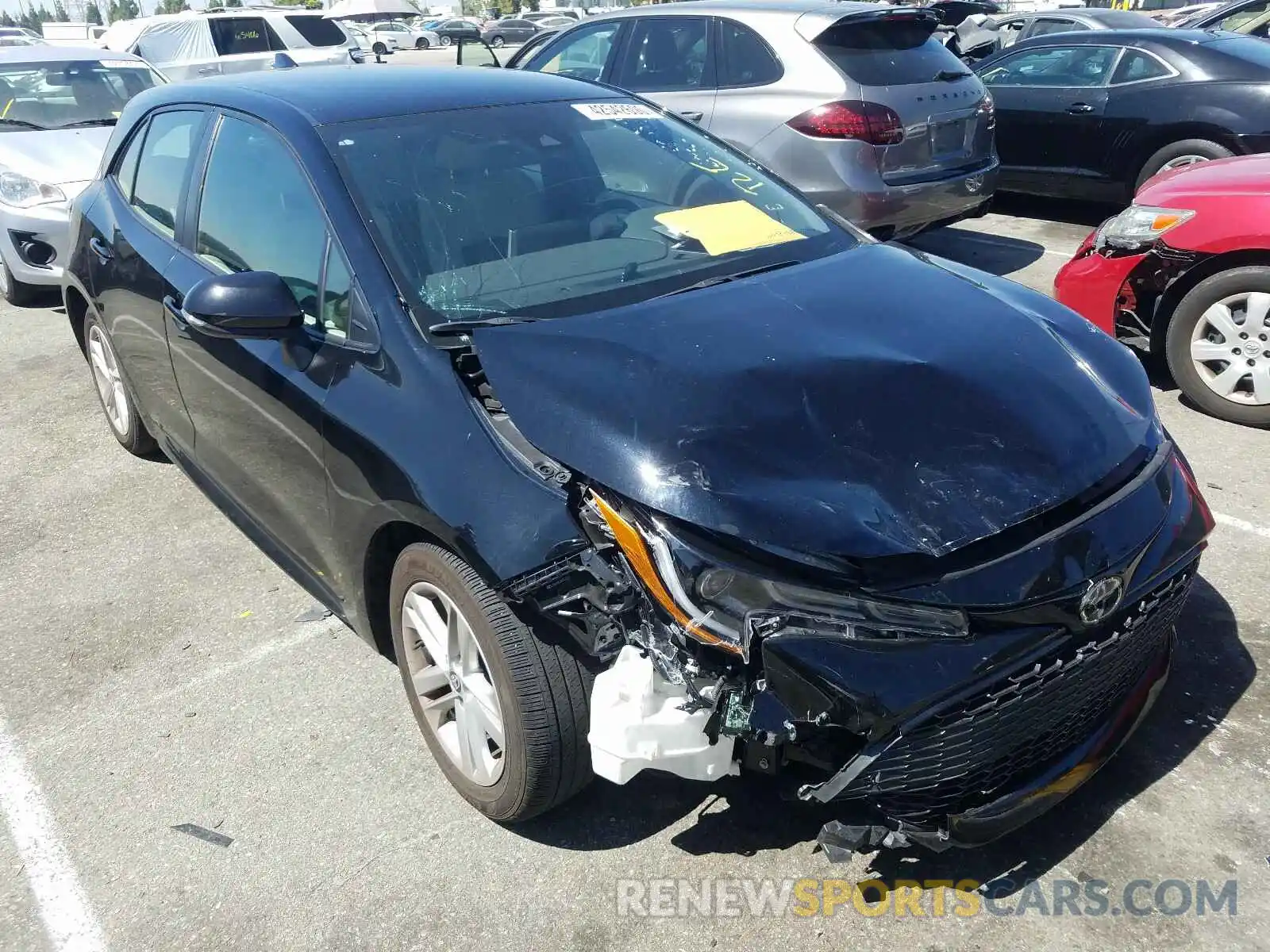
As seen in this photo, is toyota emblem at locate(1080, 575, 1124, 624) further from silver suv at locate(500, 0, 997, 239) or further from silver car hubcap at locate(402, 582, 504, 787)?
silver suv at locate(500, 0, 997, 239)

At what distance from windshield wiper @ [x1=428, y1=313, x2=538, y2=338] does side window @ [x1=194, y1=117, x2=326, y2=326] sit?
463mm

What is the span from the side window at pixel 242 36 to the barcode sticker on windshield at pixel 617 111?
12.7 metres

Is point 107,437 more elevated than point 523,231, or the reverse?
point 523,231

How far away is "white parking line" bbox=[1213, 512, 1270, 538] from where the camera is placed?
3.69 metres

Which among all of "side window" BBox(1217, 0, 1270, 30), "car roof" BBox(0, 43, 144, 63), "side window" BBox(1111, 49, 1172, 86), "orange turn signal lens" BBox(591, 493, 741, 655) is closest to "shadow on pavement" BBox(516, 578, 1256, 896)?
"orange turn signal lens" BBox(591, 493, 741, 655)

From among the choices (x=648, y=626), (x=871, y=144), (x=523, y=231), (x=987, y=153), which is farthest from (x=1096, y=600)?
(x=987, y=153)

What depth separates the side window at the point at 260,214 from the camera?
2.81 metres

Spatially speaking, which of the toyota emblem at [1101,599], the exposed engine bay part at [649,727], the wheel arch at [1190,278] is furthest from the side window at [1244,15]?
the exposed engine bay part at [649,727]

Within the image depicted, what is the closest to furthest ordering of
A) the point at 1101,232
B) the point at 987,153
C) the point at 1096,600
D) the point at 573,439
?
1. the point at 1096,600
2. the point at 573,439
3. the point at 1101,232
4. the point at 987,153

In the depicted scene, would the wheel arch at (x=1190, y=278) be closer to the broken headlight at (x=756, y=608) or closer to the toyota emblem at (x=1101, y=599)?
Answer: the toyota emblem at (x=1101, y=599)

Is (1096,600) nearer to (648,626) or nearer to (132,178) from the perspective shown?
(648,626)

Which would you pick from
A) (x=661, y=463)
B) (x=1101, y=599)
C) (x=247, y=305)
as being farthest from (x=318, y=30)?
(x=1101, y=599)

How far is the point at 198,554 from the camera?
13.1 ft

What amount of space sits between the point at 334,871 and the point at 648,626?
3.46ft
